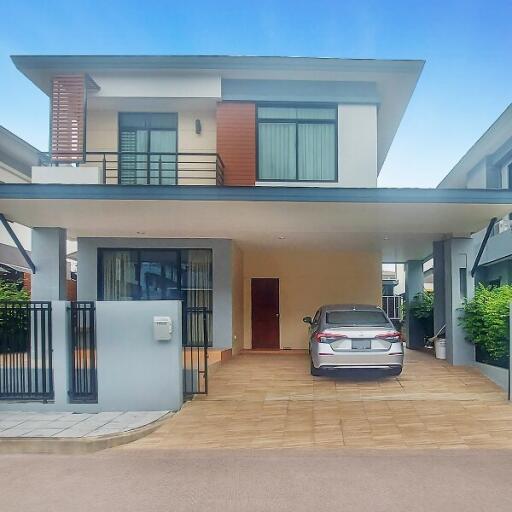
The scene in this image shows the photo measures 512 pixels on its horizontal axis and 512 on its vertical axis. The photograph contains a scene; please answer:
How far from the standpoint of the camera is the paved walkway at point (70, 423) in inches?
274

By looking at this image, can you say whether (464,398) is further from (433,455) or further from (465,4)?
(465,4)

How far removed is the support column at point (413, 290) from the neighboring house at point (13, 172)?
13.5 meters

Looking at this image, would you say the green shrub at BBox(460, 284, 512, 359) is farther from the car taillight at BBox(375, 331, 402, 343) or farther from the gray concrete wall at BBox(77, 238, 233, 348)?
the gray concrete wall at BBox(77, 238, 233, 348)

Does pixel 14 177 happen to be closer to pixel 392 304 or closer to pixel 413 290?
pixel 413 290

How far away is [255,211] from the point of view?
10.5 m

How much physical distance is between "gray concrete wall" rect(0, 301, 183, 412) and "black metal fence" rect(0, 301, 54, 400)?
0.47 ft

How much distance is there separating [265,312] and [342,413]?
8.62m

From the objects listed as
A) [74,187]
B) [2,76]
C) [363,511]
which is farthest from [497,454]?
[2,76]

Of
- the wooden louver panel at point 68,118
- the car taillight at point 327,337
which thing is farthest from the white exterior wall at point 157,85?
the car taillight at point 327,337

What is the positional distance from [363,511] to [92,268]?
1085 centimetres

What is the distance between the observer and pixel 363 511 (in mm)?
4539

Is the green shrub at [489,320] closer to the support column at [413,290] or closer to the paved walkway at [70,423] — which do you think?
the support column at [413,290]

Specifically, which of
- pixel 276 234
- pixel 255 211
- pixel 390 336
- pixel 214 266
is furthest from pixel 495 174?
pixel 255 211

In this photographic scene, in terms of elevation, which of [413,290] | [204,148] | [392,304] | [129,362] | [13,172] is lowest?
[392,304]
